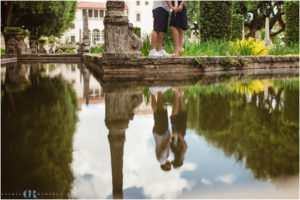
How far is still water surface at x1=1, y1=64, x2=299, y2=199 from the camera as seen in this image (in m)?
1.26

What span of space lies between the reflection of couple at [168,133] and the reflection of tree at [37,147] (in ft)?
1.49

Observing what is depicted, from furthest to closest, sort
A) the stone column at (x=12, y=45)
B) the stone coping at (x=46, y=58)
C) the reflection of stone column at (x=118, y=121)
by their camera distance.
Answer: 1. the stone column at (x=12, y=45)
2. the stone coping at (x=46, y=58)
3. the reflection of stone column at (x=118, y=121)

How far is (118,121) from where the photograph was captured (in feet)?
8.10

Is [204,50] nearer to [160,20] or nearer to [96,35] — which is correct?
[160,20]

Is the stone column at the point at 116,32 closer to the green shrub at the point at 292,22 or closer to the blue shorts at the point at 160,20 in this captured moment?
the blue shorts at the point at 160,20

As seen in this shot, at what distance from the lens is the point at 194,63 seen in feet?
23.7

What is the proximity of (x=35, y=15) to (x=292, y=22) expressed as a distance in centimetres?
1851

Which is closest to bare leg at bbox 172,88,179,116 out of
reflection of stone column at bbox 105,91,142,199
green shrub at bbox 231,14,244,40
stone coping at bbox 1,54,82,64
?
reflection of stone column at bbox 105,91,142,199

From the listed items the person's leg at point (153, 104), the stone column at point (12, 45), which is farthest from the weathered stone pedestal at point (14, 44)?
the person's leg at point (153, 104)

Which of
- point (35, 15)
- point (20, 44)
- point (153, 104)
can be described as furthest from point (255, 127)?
point (35, 15)

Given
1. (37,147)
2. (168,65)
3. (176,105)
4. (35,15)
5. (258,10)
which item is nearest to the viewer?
(37,147)

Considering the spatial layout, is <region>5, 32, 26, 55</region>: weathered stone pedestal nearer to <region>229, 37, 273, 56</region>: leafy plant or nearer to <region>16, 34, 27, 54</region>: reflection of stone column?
<region>16, 34, 27, 54</region>: reflection of stone column

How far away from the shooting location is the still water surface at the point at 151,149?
1.26m

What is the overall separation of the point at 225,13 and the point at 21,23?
760 inches
